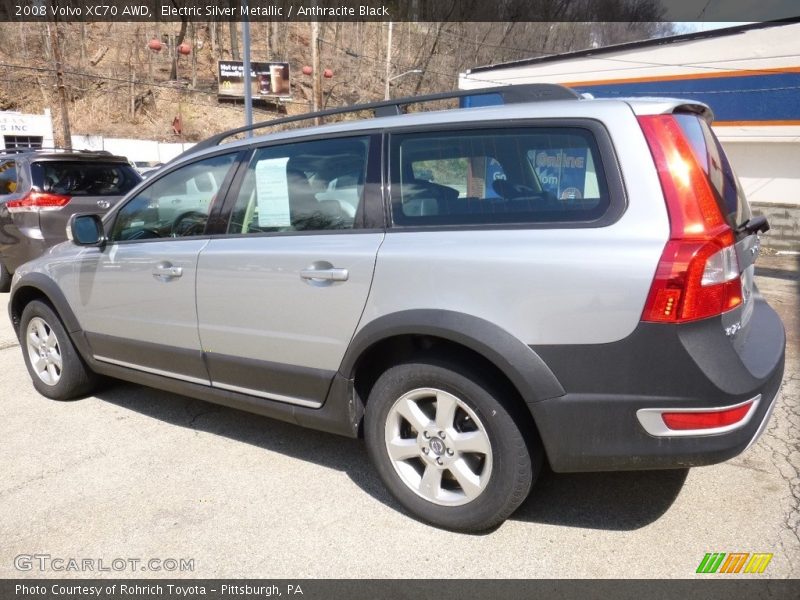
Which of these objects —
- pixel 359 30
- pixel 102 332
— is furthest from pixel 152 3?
pixel 102 332

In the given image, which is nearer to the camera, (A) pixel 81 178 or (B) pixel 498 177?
(B) pixel 498 177

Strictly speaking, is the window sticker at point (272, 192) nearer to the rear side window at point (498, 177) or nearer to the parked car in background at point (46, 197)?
the rear side window at point (498, 177)

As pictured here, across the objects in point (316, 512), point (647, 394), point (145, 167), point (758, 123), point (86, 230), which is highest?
point (758, 123)

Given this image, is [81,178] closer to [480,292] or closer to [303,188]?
[303,188]

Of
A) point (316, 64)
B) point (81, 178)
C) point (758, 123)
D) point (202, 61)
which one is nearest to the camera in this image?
point (81, 178)

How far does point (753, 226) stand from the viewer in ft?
8.20

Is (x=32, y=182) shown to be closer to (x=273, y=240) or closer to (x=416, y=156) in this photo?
(x=273, y=240)

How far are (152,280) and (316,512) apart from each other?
1.62 m

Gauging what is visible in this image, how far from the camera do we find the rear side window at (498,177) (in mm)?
2281

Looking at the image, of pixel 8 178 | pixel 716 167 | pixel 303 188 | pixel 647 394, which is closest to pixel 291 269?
pixel 303 188

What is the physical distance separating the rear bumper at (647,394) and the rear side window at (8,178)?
7.97 metres

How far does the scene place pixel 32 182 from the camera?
7.38m

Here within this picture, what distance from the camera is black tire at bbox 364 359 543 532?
7.79 ft

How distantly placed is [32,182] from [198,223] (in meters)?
5.32
